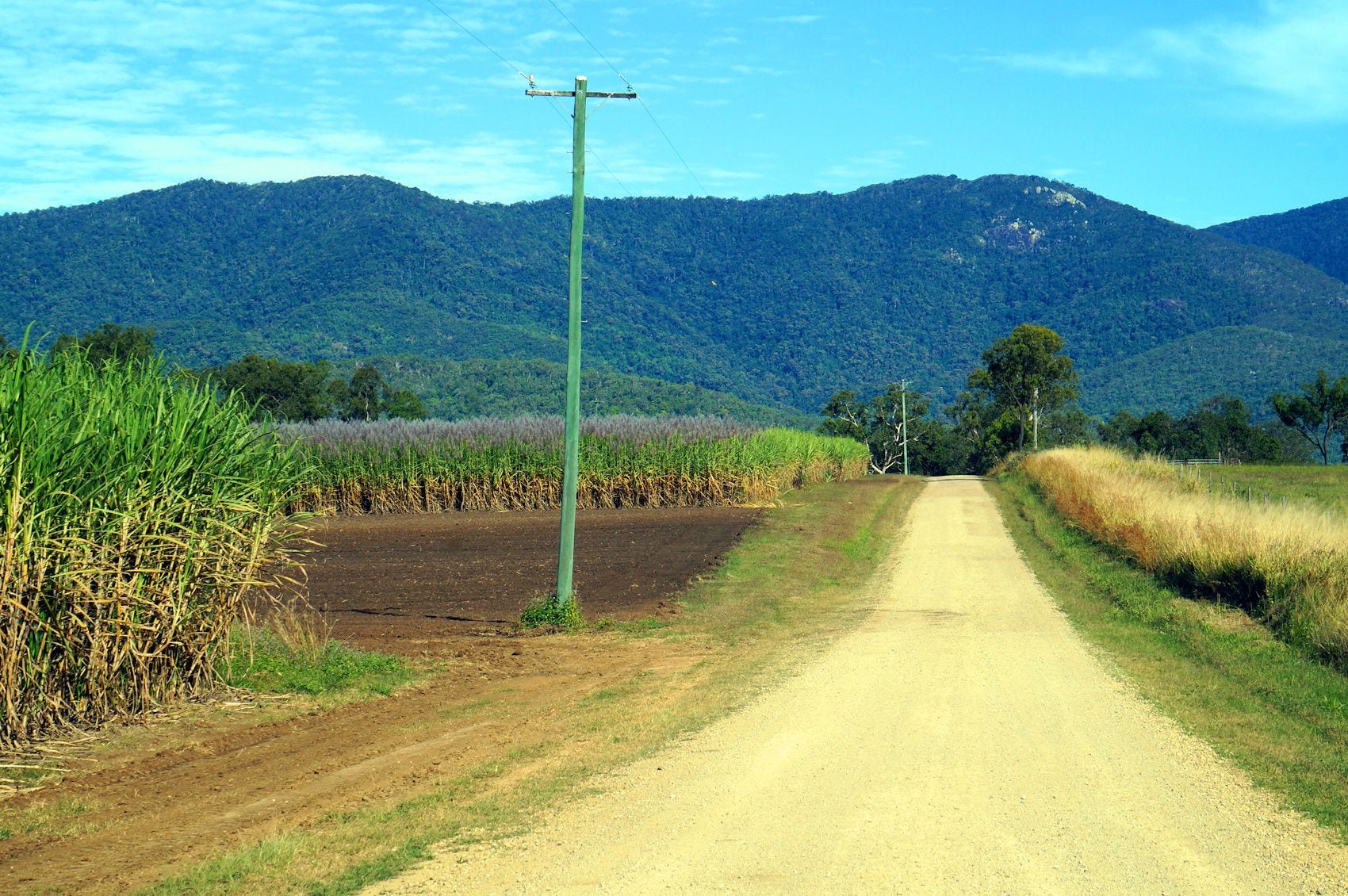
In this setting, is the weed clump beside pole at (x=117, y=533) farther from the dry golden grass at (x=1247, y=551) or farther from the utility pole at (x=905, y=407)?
the utility pole at (x=905, y=407)

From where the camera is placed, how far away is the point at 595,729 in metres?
8.41

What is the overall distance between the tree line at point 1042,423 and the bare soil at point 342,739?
62.2 metres

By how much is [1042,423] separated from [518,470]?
6608 centimetres

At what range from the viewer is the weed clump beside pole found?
714 centimetres

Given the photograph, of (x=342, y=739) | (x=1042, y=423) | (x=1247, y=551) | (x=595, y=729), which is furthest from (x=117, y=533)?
(x=1042, y=423)

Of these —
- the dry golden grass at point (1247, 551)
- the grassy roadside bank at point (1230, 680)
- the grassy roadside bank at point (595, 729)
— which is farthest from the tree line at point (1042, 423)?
the grassy roadside bank at point (595, 729)

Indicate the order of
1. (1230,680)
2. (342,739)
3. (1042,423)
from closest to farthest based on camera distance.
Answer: (342,739) < (1230,680) < (1042,423)

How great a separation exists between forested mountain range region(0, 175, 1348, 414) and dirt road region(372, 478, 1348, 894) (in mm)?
97093

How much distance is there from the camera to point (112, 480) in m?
7.76

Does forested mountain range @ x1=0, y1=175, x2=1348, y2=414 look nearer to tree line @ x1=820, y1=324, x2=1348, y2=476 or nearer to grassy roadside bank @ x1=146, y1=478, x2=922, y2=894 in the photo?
tree line @ x1=820, y1=324, x2=1348, y2=476

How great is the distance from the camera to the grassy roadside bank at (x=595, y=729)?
17.6ft

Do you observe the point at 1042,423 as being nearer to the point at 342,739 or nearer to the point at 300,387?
the point at 300,387

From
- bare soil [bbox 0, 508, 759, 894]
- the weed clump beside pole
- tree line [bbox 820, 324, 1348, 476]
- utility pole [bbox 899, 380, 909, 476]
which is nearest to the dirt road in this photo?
bare soil [bbox 0, 508, 759, 894]

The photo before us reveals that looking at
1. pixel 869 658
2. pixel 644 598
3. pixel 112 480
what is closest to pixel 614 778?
pixel 112 480
